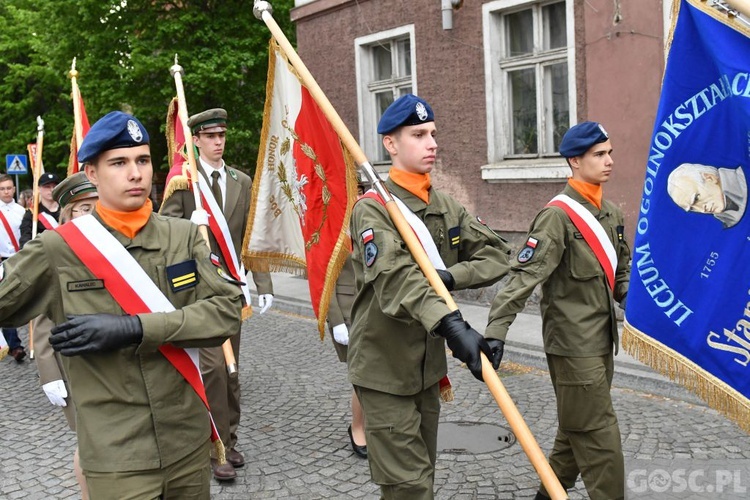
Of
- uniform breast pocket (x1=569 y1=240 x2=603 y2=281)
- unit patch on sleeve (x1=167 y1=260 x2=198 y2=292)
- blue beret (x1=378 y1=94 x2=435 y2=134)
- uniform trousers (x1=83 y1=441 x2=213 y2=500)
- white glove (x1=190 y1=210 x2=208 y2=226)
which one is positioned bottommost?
uniform trousers (x1=83 y1=441 x2=213 y2=500)

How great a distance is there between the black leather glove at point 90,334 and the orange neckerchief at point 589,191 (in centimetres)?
239

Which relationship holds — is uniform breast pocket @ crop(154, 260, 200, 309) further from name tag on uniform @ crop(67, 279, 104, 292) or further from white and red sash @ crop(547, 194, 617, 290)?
white and red sash @ crop(547, 194, 617, 290)

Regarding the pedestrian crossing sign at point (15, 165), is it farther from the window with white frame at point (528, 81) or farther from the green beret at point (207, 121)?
the green beret at point (207, 121)

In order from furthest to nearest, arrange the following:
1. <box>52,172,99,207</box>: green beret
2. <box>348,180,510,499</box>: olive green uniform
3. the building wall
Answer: the building wall → <box>52,172,99,207</box>: green beret → <box>348,180,510,499</box>: olive green uniform

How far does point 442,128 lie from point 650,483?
7625mm

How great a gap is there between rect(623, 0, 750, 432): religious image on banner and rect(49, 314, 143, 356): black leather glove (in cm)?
196

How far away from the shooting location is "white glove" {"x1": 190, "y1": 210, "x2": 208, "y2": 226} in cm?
502

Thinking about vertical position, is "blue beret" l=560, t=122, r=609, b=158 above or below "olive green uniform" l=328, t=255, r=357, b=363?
above

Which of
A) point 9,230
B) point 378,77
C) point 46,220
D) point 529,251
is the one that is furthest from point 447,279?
point 378,77

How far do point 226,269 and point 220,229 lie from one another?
28 cm

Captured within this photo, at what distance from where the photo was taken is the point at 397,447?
3352 millimetres

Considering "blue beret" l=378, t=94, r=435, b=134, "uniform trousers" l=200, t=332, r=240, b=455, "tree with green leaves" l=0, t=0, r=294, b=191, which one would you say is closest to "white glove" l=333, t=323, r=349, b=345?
"uniform trousers" l=200, t=332, r=240, b=455

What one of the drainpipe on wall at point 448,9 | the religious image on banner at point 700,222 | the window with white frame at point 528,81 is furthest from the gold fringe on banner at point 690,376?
the drainpipe on wall at point 448,9

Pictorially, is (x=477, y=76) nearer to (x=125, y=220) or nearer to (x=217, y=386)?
(x=217, y=386)
